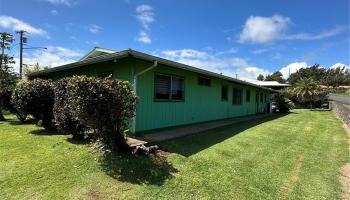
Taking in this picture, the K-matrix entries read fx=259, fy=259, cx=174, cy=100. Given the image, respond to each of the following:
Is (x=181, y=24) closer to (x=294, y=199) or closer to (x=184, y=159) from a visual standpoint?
(x=184, y=159)

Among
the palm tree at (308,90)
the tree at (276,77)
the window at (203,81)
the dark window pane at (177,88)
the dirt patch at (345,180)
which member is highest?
the tree at (276,77)

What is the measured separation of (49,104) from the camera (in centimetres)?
825

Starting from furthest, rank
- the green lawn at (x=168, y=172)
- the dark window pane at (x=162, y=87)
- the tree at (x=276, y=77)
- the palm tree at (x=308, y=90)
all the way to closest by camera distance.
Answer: the tree at (x=276, y=77) → the palm tree at (x=308, y=90) → the dark window pane at (x=162, y=87) → the green lawn at (x=168, y=172)

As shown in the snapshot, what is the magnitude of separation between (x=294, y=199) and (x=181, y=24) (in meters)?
13.3

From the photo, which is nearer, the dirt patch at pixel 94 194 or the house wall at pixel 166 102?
the dirt patch at pixel 94 194

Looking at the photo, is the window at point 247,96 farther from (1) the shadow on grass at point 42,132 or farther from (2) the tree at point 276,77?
(2) the tree at point 276,77

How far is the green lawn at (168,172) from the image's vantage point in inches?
171

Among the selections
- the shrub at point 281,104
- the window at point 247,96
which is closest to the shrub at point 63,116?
the window at point 247,96

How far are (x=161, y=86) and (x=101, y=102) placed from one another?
13.9 feet

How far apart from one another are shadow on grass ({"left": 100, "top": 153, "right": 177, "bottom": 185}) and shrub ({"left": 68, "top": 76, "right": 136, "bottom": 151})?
1.94 ft

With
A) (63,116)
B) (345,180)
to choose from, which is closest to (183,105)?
(63,116)

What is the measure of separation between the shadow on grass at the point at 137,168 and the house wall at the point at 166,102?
255 centimetres

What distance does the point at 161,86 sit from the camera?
916 centimetres

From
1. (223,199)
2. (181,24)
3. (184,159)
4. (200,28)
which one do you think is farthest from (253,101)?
(223,199)
